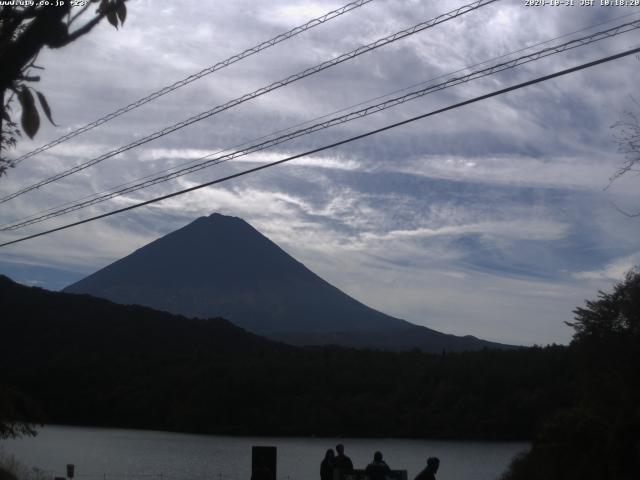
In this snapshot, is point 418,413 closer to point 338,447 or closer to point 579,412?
point 579,412

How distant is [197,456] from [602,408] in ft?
103

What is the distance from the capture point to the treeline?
228ft

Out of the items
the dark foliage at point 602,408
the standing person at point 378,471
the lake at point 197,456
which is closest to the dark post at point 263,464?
the standing person at point 378,471

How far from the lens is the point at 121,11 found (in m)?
3.93

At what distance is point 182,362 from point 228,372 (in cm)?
500

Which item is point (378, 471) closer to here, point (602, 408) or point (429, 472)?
point (429, 472)

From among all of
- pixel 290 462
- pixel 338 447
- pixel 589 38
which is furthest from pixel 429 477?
pixel 290 462

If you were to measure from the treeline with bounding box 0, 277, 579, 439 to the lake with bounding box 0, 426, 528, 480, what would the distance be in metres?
5.04

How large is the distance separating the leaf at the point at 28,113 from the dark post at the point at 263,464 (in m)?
9.80

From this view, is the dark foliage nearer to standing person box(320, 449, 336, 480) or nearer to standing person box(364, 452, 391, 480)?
standing person box(320, 449, 336, 480)

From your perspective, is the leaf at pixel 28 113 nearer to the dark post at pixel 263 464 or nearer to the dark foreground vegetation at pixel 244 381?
the dark post at pixel 263 464

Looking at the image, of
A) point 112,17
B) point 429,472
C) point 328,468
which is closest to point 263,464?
point 328,468

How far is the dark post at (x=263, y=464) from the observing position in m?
12.7

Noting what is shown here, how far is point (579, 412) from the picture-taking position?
70.3ft
